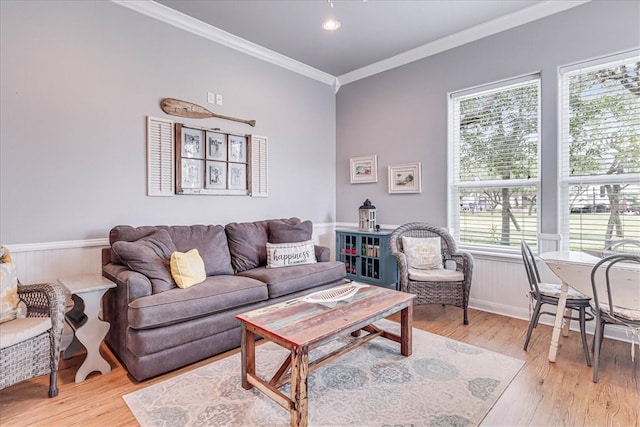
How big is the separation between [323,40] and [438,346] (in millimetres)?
3339

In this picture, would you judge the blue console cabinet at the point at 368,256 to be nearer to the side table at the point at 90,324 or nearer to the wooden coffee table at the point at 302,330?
the wooden coffee table at the point at 302,330

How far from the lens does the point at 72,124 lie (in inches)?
106

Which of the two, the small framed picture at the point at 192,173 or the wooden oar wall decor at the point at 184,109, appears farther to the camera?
the small framed picture at the point at 192,173

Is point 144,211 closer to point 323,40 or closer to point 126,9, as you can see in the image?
point 126,9

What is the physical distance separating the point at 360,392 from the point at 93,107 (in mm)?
3045

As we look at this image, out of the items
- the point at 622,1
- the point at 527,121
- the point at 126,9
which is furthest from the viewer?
the point at 527,121

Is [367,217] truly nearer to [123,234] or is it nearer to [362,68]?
[362,68]

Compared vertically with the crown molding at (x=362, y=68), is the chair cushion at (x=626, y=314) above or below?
below

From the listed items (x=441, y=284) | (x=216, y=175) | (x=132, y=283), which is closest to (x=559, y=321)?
(x=441, y=284)

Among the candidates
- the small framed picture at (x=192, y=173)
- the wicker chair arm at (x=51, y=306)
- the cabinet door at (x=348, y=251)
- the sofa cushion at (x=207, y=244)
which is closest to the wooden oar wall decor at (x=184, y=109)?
the small framed picture at (x=192, y=173)

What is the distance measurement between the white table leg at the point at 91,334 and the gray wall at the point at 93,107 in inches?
31.8

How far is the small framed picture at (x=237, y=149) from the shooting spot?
12.1ft

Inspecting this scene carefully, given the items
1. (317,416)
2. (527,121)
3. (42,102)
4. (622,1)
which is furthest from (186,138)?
(622,1)

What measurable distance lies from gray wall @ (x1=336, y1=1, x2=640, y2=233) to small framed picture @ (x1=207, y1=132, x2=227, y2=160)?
74.0 inches
